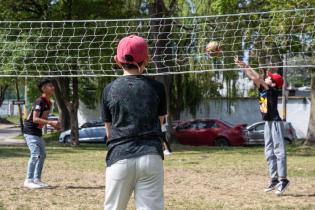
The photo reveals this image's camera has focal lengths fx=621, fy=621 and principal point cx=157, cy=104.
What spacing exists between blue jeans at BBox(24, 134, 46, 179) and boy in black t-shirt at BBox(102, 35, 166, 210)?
5.76 m

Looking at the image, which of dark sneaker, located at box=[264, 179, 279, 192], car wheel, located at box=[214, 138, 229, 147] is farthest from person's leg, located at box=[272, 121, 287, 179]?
car wheel, located at box=[214, 138, 229, 147]

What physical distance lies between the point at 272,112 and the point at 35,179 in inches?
161

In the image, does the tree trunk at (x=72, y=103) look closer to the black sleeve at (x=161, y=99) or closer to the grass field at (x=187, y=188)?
the grass field at (x=187, y=188)

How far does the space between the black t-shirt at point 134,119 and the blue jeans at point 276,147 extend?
5.09 metres

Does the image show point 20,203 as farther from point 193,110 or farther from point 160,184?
point 193,110

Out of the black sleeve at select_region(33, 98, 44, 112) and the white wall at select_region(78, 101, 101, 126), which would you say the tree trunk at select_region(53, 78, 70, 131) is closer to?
the white wall at select_region(78, 101, 101, 126)

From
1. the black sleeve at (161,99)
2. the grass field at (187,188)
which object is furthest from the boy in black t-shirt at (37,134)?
the black sleeve at (161,99)

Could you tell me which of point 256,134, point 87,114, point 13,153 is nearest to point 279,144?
point 13,153

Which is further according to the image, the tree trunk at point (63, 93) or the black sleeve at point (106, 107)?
the tree trunk at point (63, 93)

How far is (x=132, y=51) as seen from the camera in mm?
4812

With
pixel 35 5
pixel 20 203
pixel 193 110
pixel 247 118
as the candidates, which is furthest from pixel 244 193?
pixel 247 118

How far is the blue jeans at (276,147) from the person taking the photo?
31.7 feet

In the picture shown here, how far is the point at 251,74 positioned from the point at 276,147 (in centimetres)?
128

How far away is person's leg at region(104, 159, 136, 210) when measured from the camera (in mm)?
4746
